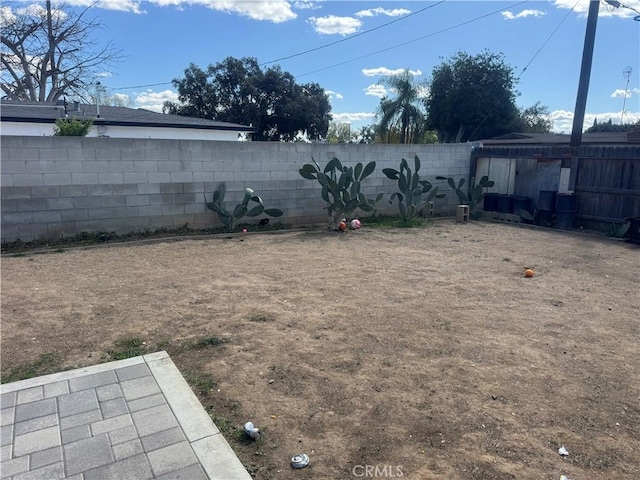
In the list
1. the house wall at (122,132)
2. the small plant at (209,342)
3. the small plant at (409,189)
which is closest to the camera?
the small plant at (209,342)

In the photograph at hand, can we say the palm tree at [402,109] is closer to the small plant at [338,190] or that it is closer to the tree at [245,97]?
the tree at [245,97]

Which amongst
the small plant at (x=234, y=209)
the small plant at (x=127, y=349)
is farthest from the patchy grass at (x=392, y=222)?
the small plant at (x=127, y=349)

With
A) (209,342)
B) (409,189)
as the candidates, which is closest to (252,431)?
(209,342)

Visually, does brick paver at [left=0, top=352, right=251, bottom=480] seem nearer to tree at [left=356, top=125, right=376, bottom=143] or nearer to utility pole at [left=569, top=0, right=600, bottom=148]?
utility pole at [left=569, top=0, right=600, bottom=148]

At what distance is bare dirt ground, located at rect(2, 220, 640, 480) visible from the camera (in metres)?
2.30

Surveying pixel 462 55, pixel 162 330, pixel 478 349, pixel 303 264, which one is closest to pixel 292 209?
pixel 303 264

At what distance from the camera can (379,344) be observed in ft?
11.6

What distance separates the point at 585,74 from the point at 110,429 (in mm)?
11301

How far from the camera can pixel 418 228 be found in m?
9.37

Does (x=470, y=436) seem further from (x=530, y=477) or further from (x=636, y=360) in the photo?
(x=636, y=360)

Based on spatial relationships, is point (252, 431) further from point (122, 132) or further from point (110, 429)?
point (122, 132)

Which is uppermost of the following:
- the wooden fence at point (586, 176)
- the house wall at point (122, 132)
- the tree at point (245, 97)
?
the tree at point (245, 97)

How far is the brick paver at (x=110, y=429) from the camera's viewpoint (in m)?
2.12

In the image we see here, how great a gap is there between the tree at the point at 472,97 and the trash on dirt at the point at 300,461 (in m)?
22.4
